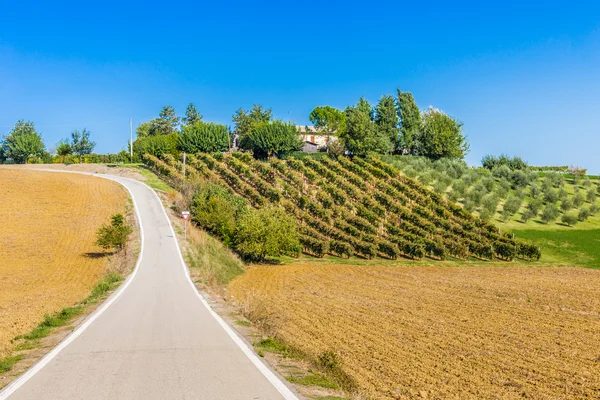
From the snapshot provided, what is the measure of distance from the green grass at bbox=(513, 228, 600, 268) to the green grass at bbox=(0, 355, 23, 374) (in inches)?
1685

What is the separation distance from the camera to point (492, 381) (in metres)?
10.2

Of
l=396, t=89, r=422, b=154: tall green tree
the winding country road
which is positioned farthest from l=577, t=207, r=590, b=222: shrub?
the winding country road

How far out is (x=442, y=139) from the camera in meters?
87.2

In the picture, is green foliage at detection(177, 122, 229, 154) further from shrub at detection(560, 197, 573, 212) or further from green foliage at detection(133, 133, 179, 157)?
shrub at detection(560, 197, 573, 212)

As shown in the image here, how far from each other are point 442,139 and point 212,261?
66.5 meters

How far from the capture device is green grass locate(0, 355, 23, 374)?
28.9ft

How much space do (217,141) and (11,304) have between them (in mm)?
64748

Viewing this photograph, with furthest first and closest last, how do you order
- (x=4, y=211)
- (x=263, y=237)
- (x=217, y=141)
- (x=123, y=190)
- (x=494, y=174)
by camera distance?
(x=217, y=141), (x=494, y=174), (x=123, y=190), (x=4, y=211), (x=263, y=237)

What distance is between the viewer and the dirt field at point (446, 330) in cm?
997

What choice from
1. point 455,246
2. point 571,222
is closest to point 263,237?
point 455,246

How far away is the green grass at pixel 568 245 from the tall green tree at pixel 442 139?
36097 mm

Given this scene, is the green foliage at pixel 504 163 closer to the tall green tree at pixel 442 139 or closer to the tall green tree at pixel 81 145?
the tall green tree at pixel 442 139

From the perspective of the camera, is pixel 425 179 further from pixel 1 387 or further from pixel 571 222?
pixel 1 387

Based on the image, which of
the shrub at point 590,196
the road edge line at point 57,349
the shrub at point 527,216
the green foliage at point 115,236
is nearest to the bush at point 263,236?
the green foliage at point 115,236
